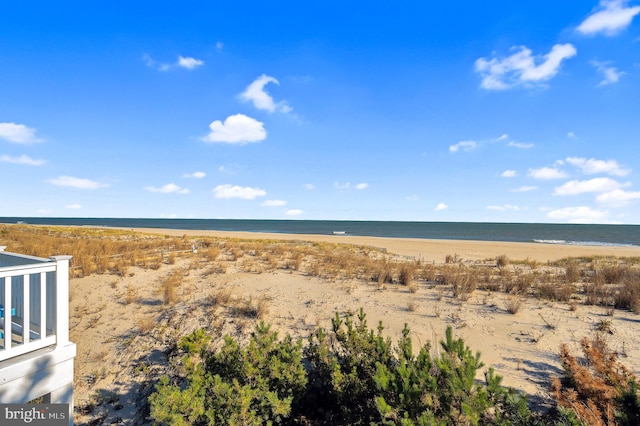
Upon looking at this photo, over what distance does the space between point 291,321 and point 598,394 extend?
5294 millimetres

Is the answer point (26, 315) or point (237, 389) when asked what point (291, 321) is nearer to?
point (237, 389)

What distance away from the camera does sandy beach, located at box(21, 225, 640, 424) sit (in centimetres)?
515

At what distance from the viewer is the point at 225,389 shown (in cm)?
360

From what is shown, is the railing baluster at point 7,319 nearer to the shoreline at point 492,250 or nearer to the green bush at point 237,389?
the green bush at point 237,389

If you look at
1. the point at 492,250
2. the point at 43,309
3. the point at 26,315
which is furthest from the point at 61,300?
the point at 492,250

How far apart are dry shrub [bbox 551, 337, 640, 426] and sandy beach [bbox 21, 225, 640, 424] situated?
1.54ft

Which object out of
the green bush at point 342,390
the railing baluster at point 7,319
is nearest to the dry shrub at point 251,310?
the green bush at point 342,390

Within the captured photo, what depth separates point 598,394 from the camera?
367 centimetres

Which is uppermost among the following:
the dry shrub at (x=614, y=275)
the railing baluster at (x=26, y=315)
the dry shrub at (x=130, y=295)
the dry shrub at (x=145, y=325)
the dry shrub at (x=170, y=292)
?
the railing baluster at (x=26, y=315)

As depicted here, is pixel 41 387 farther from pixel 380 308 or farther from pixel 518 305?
pixel 518 305

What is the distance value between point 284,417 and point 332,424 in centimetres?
65

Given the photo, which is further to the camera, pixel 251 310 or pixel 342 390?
pixel 251 310

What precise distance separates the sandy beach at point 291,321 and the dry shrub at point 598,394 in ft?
1.54

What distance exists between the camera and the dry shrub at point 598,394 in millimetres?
3133
